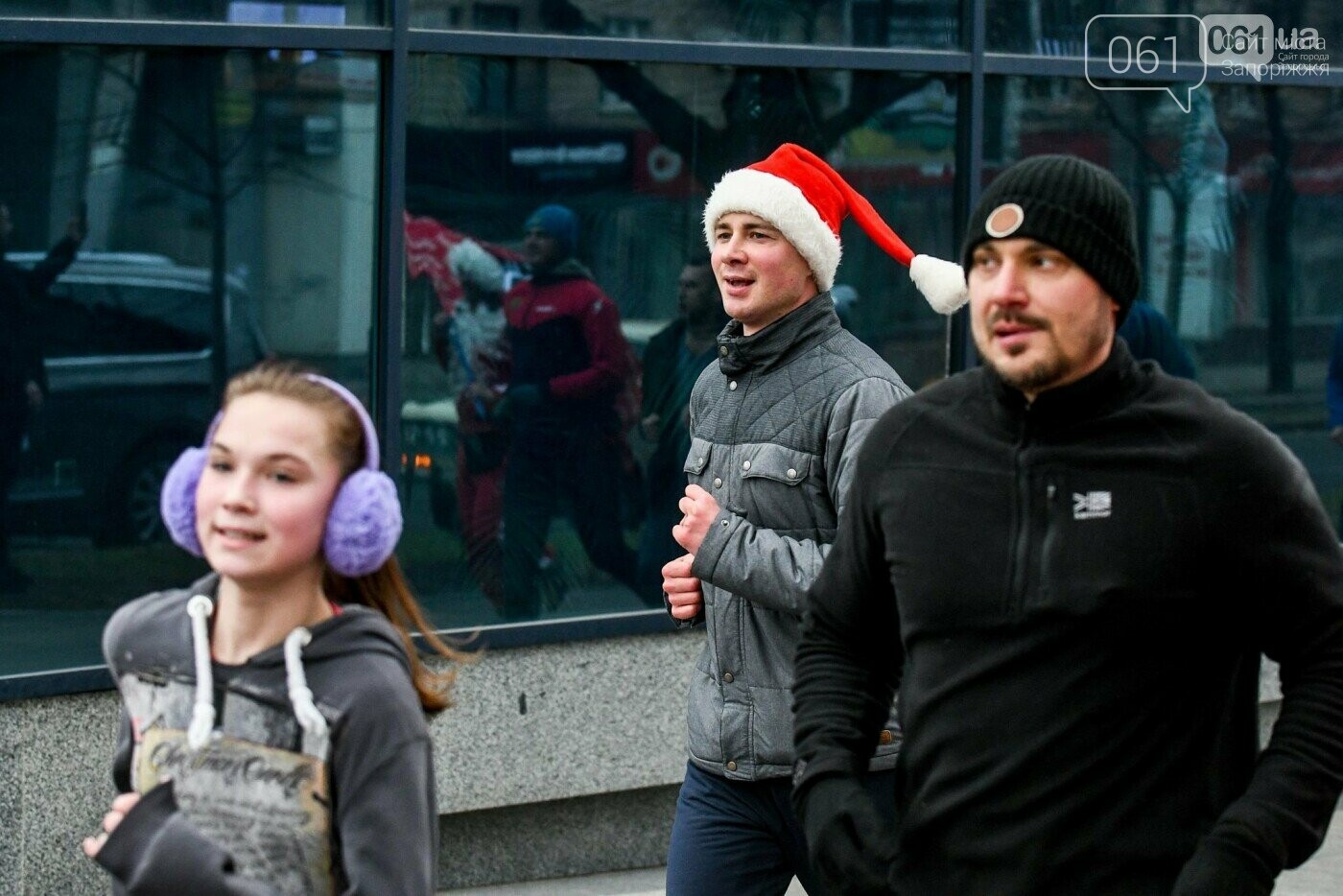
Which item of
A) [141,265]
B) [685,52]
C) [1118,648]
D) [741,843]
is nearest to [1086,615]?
[1118,648]

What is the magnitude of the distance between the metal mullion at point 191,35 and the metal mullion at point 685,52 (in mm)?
205

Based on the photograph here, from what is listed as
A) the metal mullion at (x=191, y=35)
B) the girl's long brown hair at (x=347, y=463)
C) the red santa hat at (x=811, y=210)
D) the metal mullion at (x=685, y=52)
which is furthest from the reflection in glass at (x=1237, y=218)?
the girl's long brown hair at (x=347, y=463)

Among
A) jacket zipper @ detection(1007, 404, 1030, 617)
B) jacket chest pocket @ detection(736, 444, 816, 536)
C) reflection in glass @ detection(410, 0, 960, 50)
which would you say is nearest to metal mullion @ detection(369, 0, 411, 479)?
reflection in glass @ detection(410, 0, 960, 50)

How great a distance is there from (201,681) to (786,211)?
6.57 ft

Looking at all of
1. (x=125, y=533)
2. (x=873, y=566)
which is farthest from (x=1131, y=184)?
(x=873, y=566)

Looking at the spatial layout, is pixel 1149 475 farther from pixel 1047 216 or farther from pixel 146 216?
pixel 146 216

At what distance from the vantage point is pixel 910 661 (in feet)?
10.0

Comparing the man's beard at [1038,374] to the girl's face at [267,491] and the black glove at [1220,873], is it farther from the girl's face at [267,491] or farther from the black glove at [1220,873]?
the girl's face at [267,491]

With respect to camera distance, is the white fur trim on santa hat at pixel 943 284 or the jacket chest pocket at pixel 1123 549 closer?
the jacket chest pocket at pixel 1123 549

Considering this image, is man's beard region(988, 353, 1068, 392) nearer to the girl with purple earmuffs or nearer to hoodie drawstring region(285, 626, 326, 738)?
the girl with purple earmuffs

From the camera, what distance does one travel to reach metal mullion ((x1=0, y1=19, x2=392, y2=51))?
18.4 ft

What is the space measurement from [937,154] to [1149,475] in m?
4.51

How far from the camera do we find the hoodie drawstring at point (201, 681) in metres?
2.67

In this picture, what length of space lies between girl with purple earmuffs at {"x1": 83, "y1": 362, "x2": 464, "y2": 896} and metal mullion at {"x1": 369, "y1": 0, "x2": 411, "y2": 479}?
3.46 metres
